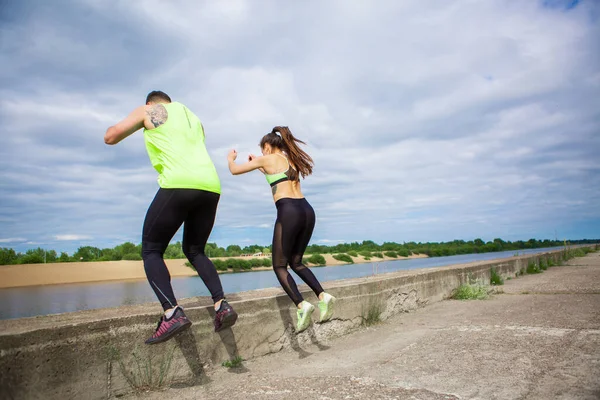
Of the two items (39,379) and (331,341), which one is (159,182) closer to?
(39,379)

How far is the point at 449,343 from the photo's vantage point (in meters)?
3.57

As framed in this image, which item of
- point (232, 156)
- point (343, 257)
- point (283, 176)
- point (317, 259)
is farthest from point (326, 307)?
point (343, 257)

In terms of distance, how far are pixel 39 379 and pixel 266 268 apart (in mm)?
47323

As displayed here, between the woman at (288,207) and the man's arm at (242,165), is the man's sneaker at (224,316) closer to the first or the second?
the woman at (288,207)

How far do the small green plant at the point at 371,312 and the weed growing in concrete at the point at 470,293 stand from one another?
8.61 feet

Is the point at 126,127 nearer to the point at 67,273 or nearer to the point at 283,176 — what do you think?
the point at 283,176

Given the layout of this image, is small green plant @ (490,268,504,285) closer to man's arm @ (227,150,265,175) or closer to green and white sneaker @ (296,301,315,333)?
green and white sneaker @ (296,301,315,333)

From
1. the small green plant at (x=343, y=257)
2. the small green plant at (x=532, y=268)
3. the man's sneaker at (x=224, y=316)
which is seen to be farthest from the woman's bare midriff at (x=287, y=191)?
the small green plant at (x=343, y=257)

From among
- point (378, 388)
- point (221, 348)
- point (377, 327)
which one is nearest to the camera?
point (378, 388)

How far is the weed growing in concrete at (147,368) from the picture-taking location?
98.0 inches

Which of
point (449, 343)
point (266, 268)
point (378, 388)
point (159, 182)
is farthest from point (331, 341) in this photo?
point (266, 268)

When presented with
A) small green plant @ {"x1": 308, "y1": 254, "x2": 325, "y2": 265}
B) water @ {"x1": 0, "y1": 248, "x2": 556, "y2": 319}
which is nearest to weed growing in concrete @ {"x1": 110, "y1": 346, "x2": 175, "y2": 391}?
water @ {"x1": 0, "y1": 248, "x2": 556, "y2": 319}

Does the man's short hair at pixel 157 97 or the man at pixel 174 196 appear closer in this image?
the man at pixel 174 196

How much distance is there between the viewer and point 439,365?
9.50ft
